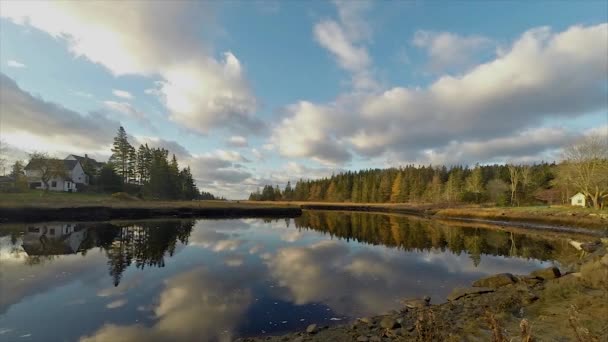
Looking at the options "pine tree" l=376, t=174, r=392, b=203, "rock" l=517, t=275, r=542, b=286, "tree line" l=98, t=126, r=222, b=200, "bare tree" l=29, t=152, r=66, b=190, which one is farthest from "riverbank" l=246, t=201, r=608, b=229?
"bare tree" l=29, t=152, r=66, b=190

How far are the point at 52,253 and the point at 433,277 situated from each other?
29.7 meters

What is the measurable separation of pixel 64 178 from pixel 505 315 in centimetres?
8935

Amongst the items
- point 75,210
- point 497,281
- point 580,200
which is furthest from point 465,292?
point 580,200

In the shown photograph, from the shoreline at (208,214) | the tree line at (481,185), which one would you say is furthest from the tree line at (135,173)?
the tree line at (481,185)

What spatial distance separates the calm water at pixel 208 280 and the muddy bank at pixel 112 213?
1225cm

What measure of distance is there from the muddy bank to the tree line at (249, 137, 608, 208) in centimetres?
6211

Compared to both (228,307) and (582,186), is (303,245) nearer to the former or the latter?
(228,307)

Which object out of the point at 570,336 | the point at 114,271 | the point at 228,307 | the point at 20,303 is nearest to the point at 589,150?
the point at 570,336

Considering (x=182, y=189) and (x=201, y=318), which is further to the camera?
(x=182, y=189)

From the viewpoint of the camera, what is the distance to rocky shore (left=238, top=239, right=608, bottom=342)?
9508 millimetres

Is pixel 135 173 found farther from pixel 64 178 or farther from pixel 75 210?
pixel 75 210

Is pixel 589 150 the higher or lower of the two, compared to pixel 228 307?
higher

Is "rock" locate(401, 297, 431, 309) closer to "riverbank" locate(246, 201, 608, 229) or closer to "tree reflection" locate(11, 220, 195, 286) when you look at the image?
"tree reflection" locate(11, 220, 195, 286)

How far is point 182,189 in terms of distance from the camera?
104688mm
